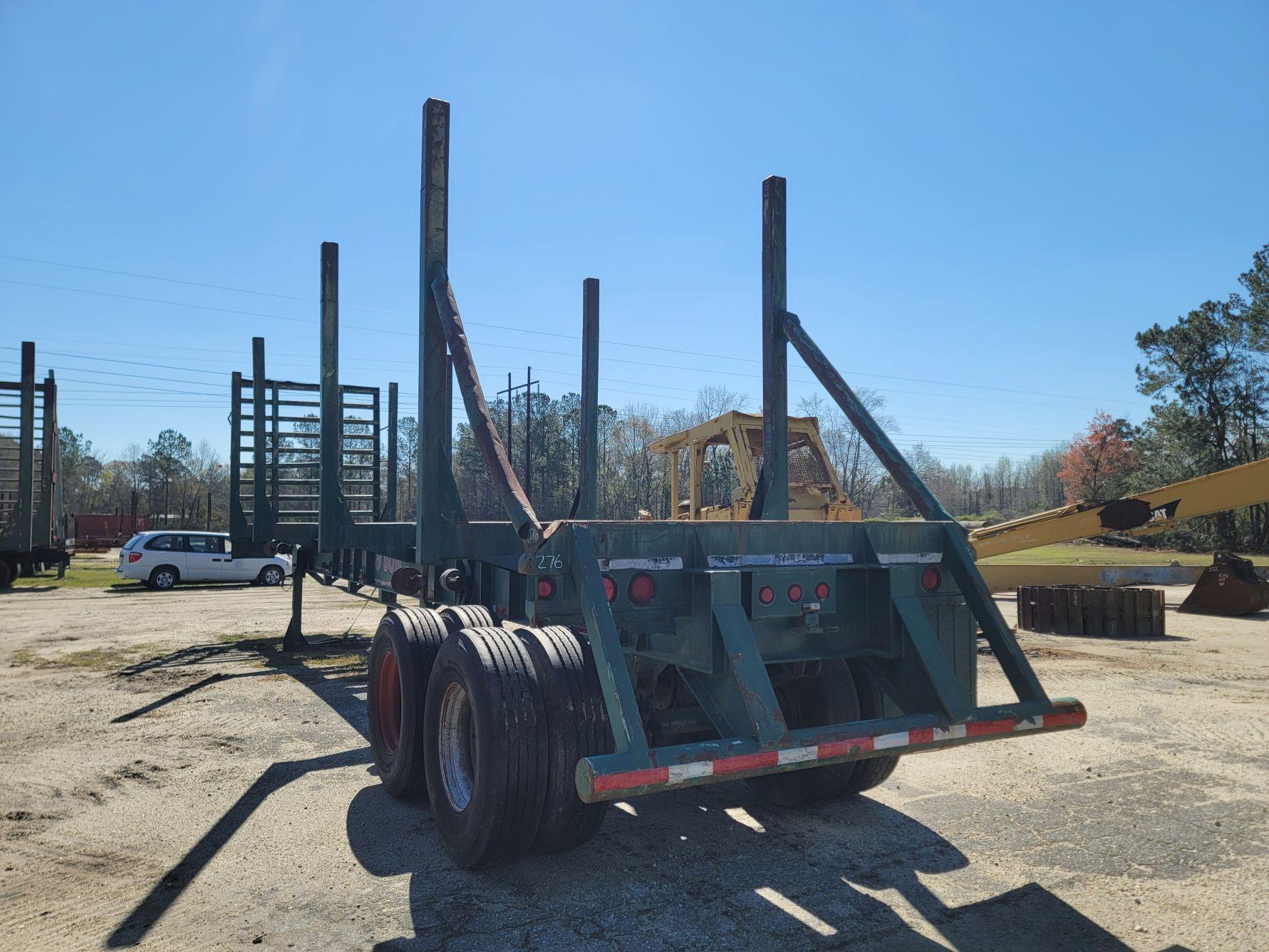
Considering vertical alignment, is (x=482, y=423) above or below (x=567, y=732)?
above

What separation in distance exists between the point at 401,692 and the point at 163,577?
20.1 m

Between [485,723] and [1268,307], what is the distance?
136 ft

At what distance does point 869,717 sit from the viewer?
5207 millimetres

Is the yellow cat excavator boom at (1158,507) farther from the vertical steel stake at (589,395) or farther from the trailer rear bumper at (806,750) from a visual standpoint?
the trailer rear bumper at (806,750)

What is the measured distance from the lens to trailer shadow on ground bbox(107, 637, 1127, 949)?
3578mm

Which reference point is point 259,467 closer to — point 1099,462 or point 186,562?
point 186,562

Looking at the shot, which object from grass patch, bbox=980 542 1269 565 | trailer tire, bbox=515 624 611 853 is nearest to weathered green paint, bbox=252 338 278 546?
trailer tire, bbox=515 624 611 853

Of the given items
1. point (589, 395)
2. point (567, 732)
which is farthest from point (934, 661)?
point (589, 395)

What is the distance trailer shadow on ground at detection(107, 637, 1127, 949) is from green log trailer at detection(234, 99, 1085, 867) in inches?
8.1

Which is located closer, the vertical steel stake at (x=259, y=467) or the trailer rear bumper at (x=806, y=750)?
the trailer rear bumper at (x=806, y=750)

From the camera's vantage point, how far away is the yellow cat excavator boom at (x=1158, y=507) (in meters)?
10.9

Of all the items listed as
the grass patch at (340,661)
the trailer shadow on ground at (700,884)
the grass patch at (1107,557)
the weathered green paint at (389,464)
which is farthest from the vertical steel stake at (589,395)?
the grass patch at (1107,557)

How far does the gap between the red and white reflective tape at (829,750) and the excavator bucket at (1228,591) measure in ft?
42.0

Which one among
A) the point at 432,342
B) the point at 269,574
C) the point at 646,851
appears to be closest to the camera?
the point at 646,851
